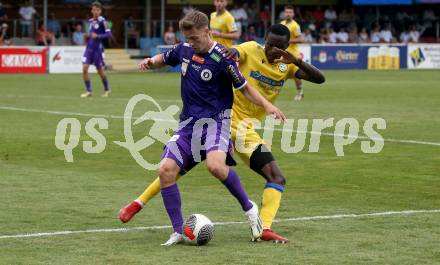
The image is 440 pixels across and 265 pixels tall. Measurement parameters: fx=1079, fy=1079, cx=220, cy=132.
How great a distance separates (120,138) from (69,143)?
3.53 feet

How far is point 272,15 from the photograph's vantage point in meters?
52.3

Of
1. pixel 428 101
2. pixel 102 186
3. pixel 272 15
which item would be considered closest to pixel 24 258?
pixel 102 186

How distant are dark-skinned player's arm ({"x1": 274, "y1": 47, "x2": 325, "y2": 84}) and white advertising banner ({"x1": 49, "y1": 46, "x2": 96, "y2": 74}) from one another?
3340 cm

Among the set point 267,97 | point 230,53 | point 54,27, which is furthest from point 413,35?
point 230,53

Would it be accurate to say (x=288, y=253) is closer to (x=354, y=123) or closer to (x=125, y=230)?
(x=125, y=230)

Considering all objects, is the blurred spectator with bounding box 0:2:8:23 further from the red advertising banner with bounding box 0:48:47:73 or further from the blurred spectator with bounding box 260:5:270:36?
the blurred spectator with bounding box 260:5:270:36

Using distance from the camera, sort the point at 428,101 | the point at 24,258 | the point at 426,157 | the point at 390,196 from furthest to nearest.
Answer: the point at 428,101
the point at 426,157
the point at 390,196
the point at 24,258

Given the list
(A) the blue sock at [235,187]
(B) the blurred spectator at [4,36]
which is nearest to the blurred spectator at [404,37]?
(B) the blurred spectator at [4,36]

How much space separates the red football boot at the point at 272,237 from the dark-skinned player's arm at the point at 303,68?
157 cm

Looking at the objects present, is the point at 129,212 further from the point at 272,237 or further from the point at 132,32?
the point at 132,32

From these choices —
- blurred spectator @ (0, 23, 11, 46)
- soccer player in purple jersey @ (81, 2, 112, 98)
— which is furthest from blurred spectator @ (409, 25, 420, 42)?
soccer player in purple jersey @ (81, 2, 112, 98)

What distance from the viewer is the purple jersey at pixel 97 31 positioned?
97.5ft

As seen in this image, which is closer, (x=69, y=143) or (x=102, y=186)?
(x=102, y=186)

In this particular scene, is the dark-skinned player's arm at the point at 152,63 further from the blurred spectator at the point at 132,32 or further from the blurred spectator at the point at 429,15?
the blurred spectator at the point at 429,15
